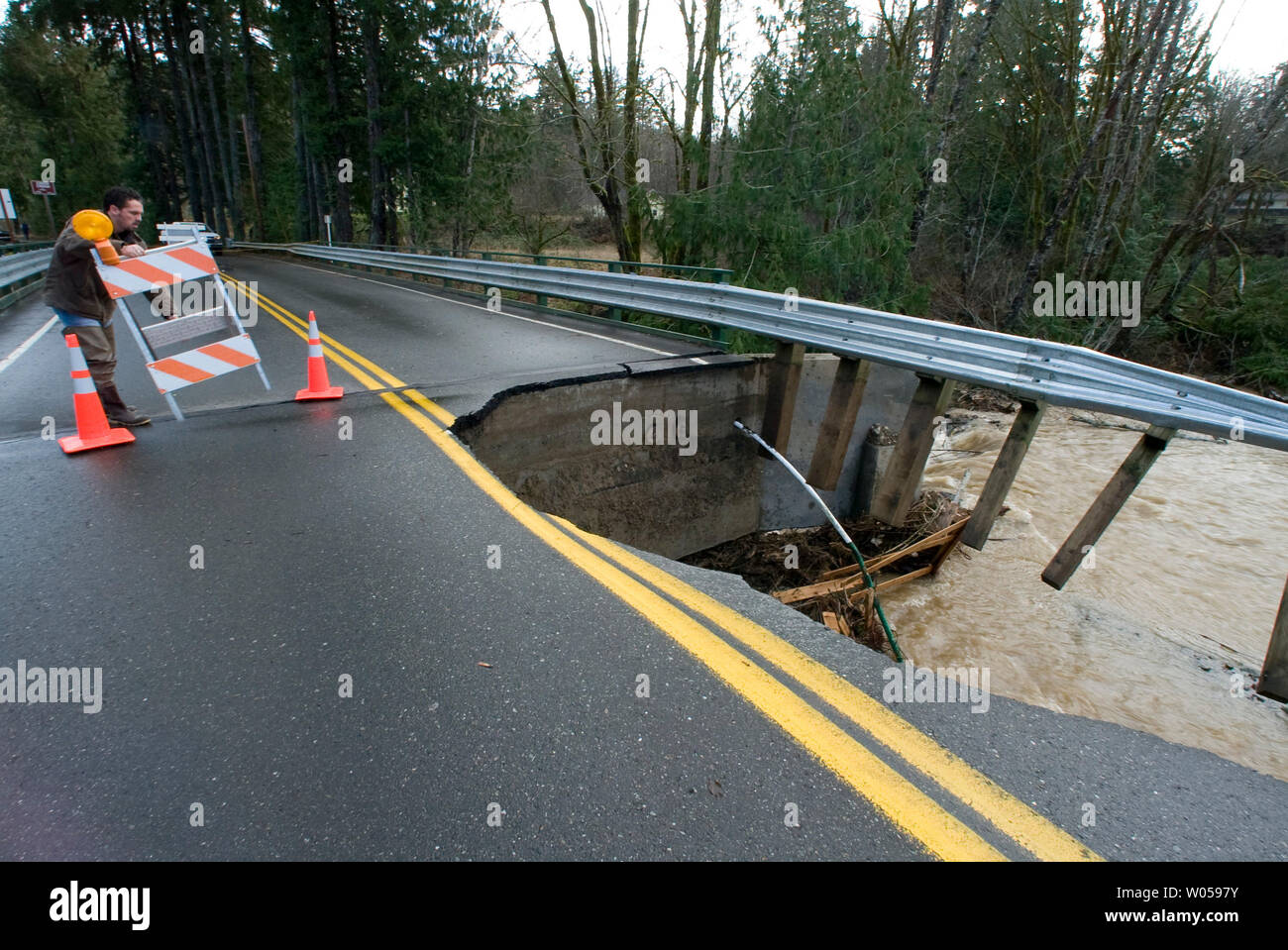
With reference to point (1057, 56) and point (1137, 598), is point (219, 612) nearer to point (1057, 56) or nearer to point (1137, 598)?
point (1137, 598)

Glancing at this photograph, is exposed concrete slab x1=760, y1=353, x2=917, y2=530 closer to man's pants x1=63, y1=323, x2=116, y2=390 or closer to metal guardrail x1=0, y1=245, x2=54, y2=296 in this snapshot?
man's pants x1=63, y1=323, x2=116, y2=390

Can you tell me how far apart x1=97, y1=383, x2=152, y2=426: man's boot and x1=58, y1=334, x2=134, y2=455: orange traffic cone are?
269 millimetres

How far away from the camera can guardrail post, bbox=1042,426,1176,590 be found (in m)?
4.63

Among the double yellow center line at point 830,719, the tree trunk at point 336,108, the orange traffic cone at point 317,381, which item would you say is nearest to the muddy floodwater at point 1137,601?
the double yellow center line at point 830,719

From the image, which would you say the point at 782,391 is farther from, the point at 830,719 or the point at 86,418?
the point at 86,418

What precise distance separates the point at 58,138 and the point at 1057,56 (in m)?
61.7

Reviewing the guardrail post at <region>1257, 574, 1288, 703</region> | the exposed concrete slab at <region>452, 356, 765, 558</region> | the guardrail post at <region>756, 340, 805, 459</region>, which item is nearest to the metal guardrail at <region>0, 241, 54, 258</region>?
the exposed concrete slab at <region>452, 356, 765, 558</region>

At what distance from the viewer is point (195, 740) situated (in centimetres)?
240

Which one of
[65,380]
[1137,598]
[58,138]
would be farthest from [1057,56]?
[58,138]

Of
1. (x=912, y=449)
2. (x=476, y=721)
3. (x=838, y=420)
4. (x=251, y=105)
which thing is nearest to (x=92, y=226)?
(x=476, y=721)

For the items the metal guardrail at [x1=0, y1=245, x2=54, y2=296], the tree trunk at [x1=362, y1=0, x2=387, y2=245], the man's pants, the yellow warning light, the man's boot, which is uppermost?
the tree trunk at [x1=362, y1=0, x2=387, y2=245]

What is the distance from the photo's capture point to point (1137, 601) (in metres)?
8.67

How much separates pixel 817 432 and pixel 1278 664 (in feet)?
19.2

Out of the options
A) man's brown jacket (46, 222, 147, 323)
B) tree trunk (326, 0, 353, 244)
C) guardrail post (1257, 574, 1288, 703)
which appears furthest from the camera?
tree trunk (326, 0, 353, 244)
